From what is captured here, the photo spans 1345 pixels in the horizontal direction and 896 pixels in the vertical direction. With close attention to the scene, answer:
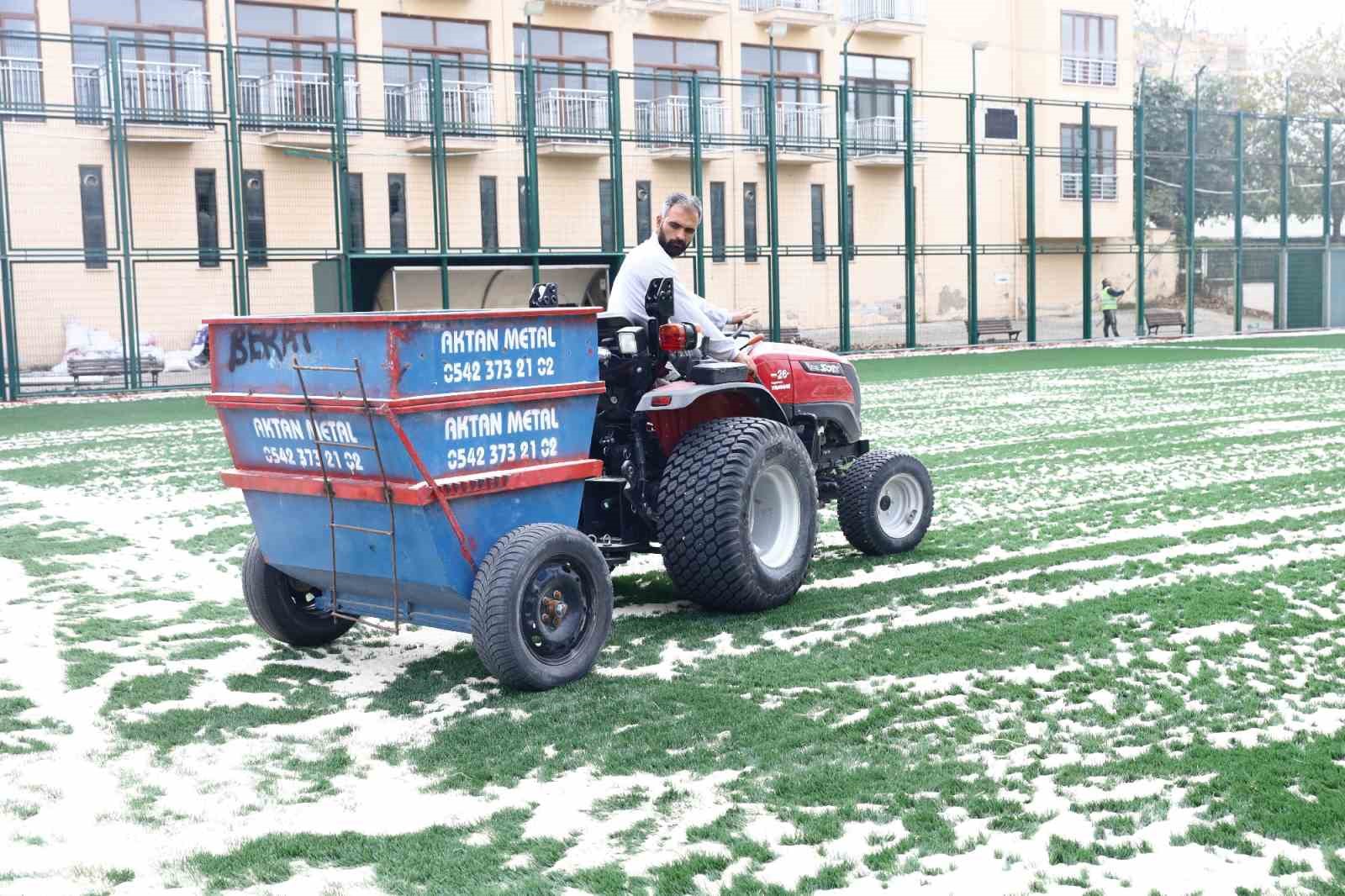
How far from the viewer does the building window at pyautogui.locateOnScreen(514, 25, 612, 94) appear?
1505 inches

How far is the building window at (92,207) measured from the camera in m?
31.1

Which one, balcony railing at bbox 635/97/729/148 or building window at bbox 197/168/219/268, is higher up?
balcony railing at bbox 635/97/729/148

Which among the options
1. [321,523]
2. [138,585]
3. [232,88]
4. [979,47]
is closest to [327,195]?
[232,88]

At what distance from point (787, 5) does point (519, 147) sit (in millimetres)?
9749

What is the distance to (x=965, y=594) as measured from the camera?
299 inches

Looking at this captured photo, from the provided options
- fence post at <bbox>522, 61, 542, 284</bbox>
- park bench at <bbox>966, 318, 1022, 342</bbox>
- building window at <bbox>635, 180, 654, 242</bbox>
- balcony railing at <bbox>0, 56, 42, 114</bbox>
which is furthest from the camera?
building window at <bbox>635, 180, 654, 242</bbox>

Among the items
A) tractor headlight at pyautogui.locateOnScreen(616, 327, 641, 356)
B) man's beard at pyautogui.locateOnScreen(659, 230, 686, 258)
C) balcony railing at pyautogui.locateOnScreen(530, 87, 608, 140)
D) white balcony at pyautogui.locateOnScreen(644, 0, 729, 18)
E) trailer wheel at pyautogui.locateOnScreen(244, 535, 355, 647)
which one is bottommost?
trailer wheel at pyautogui.locateOnScreen(244, 535, 355, 647)

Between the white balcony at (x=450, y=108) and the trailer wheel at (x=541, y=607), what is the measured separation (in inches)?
1029

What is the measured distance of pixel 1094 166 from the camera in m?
49.7

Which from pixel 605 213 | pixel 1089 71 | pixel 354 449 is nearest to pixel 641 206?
pixel 605 213

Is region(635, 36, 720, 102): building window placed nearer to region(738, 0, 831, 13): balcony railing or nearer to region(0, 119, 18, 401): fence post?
region(738, 0, 831, 13): balcony railing

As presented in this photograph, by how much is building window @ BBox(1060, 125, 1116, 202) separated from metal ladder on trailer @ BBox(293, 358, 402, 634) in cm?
4345

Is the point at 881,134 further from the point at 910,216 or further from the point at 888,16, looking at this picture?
the point at 910,216

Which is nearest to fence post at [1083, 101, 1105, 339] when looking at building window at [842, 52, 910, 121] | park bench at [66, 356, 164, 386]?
building window at [842, 52, 910, 121]
